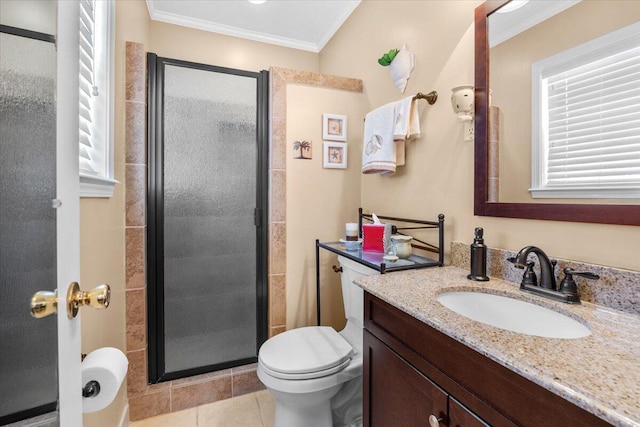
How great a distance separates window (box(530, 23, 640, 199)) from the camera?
2.75ft

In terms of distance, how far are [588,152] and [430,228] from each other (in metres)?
0.71

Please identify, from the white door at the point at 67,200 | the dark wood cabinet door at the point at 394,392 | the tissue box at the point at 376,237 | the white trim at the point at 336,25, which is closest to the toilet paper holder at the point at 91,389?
the white door at the point at 67,200

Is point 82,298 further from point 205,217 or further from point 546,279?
point 205,217

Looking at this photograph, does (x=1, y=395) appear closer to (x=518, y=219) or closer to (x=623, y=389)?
(x=623, y=389)

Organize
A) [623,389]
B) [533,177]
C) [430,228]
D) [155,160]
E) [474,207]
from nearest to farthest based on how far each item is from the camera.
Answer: [623,389] → [533,177] → [474,207] → [430,228] → [155,160]

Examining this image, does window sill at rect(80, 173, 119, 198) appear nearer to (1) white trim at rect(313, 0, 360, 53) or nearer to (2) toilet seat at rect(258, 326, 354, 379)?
(2) toilet seat at rect(258, 326, 354, 379)

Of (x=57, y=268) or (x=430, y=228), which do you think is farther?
(x=430, y=228)

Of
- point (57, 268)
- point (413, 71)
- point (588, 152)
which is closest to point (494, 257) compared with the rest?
point (588, 152)

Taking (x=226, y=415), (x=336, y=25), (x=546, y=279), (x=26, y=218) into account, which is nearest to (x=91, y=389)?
(x=26, y=218)

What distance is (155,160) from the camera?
1818mm

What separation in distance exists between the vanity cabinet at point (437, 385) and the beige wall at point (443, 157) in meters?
0.56

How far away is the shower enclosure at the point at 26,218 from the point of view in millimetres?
502

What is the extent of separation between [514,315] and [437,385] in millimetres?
394

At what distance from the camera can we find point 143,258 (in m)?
1.72
